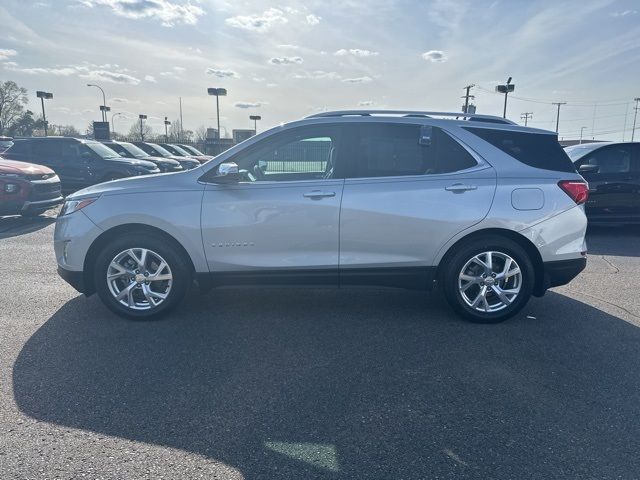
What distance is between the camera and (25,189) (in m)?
9.56

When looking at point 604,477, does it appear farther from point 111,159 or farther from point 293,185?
point 111,159

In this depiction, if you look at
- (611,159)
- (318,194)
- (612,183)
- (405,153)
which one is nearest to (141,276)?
(318,194)

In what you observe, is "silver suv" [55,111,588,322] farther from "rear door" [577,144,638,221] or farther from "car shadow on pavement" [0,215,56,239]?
"car shadow on pavement" [0,215,56,239]

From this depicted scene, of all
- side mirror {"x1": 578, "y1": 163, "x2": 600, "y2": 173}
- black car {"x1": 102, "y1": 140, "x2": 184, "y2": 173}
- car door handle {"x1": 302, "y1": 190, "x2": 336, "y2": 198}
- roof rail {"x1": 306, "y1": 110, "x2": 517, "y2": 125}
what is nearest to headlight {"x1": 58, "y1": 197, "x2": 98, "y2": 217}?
car door handle {"x1": 302, "y1": 190, "x2": 336, "y2": 198}

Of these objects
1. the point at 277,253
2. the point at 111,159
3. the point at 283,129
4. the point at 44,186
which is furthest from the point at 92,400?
the point at 111,159

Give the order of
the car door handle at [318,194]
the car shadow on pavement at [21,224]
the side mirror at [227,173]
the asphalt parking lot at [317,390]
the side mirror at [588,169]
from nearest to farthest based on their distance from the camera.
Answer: the asphalt parking lot at [317,390], the side mirror at [227,173], the car door handle at [318,194], the side mirror at [588,169], the car shadow on pavement at [21,224]

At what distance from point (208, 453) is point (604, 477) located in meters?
2.04

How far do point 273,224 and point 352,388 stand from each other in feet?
5.41

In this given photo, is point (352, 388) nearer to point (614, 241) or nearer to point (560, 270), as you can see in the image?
point (560, 270)

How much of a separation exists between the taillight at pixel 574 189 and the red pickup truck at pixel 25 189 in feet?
32.1

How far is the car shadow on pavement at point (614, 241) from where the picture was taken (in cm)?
756

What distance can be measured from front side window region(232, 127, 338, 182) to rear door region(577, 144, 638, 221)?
614 centimetres

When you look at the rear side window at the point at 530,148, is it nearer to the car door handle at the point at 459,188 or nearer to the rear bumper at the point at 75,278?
the car door handle at the point at 459,188

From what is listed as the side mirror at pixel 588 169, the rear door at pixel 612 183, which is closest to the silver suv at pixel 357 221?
the side mirror at pixel 588 169
